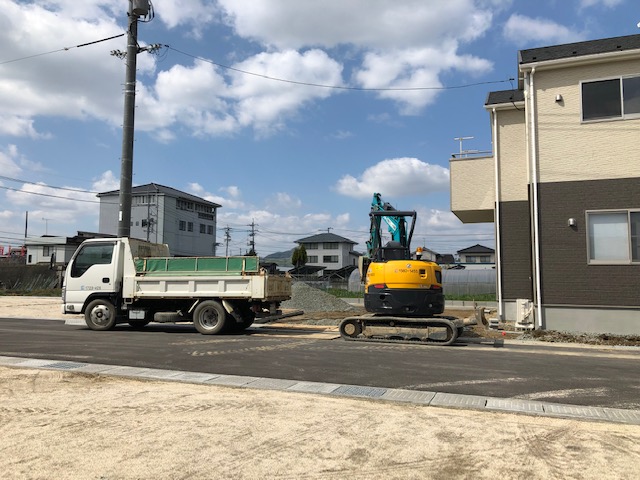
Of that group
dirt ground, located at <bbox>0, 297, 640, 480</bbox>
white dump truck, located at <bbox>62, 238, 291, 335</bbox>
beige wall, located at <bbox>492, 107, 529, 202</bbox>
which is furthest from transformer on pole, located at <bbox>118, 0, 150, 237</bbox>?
beige wall, located at <bbox>492, 107, 529, 202</bbox>

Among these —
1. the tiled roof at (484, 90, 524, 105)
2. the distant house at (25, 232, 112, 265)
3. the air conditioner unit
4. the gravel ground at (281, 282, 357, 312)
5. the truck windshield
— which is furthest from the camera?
the distant house at (25, 232, 112, 265)

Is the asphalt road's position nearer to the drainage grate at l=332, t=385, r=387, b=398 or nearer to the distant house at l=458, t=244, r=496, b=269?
the drainage grate at l=332, t=385, r=387, b=398

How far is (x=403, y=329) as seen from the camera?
1241 centimetres

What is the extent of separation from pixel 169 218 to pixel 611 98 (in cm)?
6281

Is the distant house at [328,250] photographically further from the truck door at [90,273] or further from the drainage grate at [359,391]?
the drainage grate at [359,391]

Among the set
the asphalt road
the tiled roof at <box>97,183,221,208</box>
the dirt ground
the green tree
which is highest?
the tiled roof at <box>97,183,221,208</box>

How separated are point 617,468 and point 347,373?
461 centimetres

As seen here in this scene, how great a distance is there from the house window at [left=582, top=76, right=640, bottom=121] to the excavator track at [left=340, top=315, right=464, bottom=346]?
764cm

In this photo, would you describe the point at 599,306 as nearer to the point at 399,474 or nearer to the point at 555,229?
the point at 555,229

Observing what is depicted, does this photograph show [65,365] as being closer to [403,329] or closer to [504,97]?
[403,329]

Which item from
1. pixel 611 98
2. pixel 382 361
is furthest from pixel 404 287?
pixel 611 98

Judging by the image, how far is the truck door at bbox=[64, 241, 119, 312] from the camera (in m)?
14.8

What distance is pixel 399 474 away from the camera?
3.99 meters

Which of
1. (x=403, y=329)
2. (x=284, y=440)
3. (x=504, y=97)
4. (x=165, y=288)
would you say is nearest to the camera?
(x=284, y=440)
